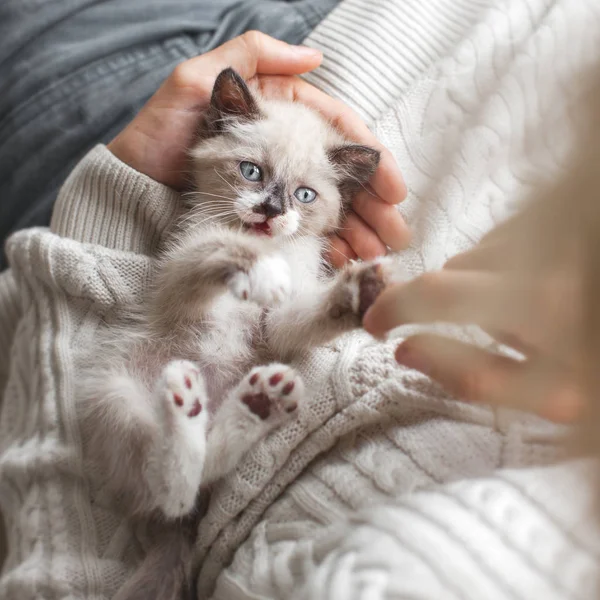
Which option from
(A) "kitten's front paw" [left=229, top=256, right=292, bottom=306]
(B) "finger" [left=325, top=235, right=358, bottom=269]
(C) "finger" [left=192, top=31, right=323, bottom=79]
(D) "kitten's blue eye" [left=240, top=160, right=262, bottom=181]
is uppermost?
(C) "finger" [left=192, top=31, right=323, bottom=79]

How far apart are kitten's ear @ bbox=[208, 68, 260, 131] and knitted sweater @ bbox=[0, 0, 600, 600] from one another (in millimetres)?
174

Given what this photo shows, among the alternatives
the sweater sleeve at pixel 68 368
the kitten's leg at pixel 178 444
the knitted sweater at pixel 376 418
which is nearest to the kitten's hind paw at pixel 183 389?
the kitten's leg at pixel 178 444

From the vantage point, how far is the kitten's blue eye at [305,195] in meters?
1.08

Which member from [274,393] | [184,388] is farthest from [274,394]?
[184,388]

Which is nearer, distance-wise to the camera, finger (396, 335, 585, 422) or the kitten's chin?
finger (396, 335, 585, 422)

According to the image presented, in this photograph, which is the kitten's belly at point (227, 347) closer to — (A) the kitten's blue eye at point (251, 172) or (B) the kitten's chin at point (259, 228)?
(B) the kitten's chin at point (259, 228)

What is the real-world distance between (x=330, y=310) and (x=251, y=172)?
367mm

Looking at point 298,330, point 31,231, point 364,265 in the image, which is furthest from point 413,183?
point 31,231

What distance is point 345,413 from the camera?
82 centimetres

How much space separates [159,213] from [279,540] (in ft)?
2.08

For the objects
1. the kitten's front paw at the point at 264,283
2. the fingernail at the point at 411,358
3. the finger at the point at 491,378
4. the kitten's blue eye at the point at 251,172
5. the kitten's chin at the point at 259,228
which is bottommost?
the kitten's chin at the point at 259,228

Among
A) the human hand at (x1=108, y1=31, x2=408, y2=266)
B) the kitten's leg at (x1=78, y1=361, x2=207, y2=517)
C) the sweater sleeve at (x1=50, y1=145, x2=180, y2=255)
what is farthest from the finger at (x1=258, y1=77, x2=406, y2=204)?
the kitten's leg at (x1=78, y1=361, x2=207, y2=517)

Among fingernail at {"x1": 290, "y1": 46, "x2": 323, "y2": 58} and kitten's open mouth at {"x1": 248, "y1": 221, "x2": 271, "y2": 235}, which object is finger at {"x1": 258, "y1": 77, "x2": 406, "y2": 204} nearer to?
fingernail at {"x1": 290, "y1": 46, "x2": 323, "y2": 58}

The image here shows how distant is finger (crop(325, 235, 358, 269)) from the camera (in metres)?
1.07
